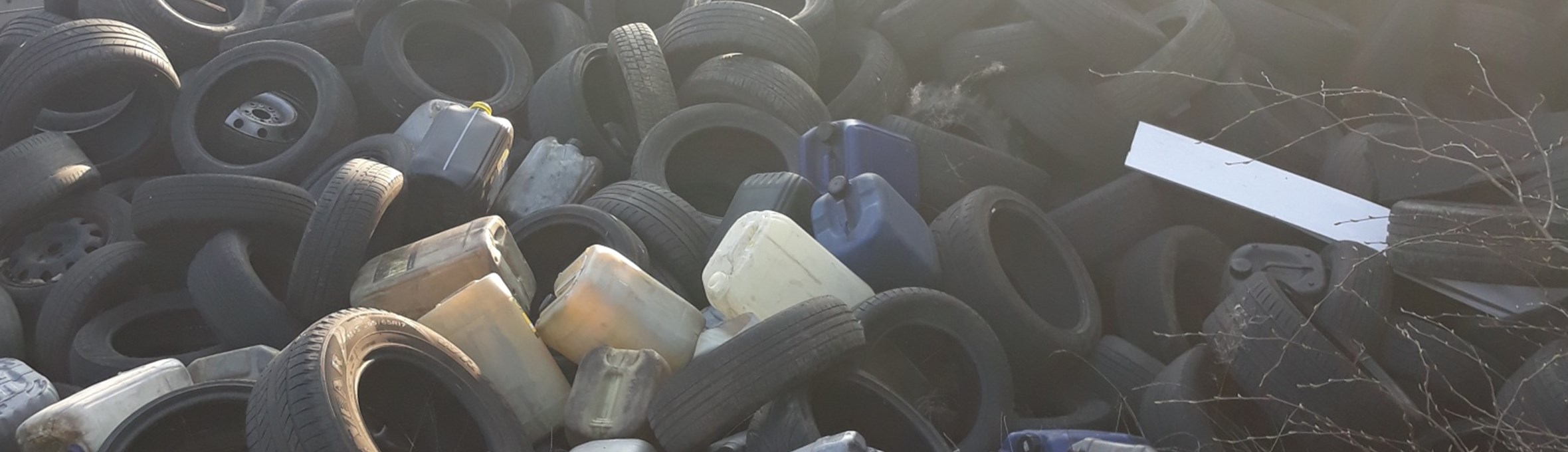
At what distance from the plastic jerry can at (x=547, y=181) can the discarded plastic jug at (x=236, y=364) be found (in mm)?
1174

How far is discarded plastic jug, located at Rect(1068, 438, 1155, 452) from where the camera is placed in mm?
3023

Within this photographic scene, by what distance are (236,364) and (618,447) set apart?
1.25 meters

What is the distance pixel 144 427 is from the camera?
3.07 meters

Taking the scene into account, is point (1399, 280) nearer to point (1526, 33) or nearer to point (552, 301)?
point (1526, 33)

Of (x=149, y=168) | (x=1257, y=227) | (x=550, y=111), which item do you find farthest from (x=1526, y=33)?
(x=149, y=168)

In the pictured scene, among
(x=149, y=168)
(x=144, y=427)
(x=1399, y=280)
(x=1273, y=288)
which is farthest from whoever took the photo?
(x=149, y=168)

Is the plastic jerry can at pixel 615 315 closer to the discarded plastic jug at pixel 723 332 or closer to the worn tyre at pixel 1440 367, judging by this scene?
the discarded plastic jug at pixel 723 332

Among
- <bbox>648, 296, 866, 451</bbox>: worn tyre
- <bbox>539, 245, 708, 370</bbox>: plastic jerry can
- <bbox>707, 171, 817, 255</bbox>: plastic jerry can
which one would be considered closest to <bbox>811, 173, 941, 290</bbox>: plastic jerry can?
<bbox>707, 171, 817, 255</bbox>: plastic jerry can

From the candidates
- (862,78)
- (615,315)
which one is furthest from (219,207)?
(862,78)

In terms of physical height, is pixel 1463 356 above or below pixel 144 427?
below

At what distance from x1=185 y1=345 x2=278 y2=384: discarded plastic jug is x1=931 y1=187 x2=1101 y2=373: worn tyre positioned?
2031mm

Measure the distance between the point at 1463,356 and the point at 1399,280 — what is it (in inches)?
14.4

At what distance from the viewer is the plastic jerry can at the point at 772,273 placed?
3658mm

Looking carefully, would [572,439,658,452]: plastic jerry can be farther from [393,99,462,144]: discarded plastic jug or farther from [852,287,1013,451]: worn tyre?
[393,99,462,144]: discarded plastic jug
